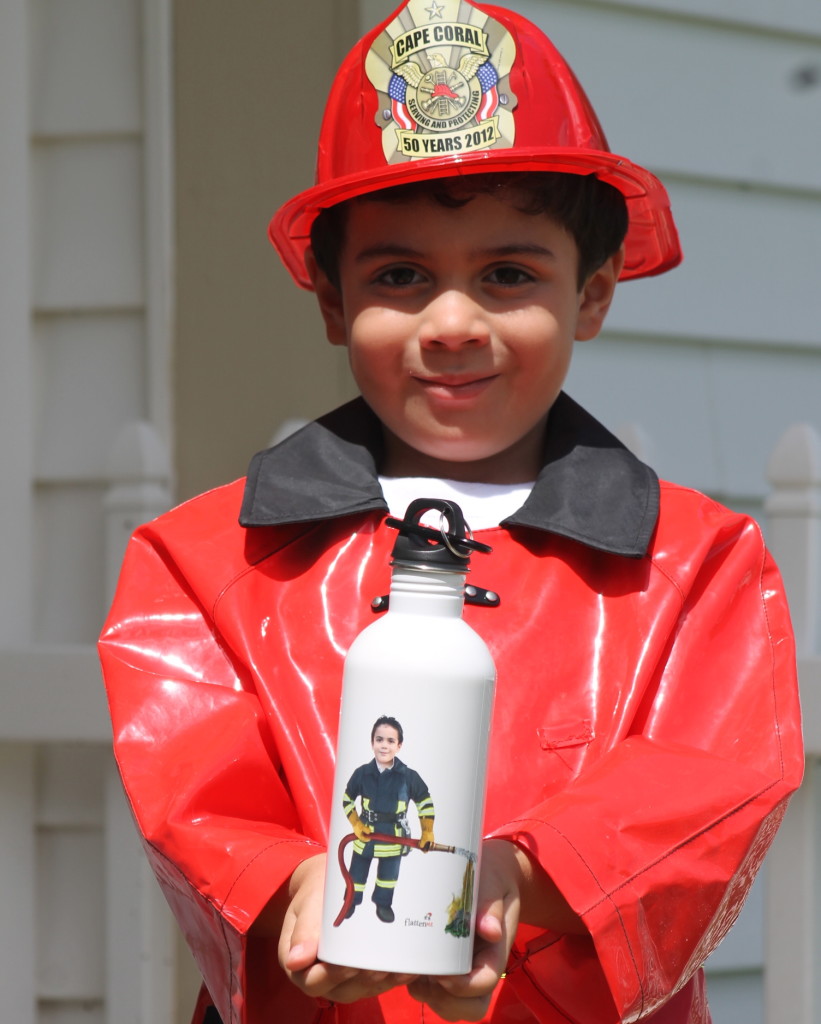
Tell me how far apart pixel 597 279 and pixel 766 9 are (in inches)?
69.3

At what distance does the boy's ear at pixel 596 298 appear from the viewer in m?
1.81

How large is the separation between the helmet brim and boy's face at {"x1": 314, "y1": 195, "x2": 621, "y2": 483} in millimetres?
51

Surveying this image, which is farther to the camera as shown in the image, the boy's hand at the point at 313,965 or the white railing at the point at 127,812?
the white railing at the point at 127,812

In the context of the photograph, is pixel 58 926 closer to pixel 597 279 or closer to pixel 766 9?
pixel 597 279

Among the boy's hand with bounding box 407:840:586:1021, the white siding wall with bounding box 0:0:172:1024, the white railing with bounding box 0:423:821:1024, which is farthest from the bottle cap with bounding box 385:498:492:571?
the white siding wall with bounding box 0:0:172:1024

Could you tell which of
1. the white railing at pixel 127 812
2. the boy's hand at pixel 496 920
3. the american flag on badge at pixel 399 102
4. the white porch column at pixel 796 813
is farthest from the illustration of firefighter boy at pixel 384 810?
the white porch column at pixel 796 813

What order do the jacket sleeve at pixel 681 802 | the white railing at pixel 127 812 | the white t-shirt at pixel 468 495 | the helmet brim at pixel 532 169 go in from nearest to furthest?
1. the jacket sleeve at pixel 681 802
2. the helmet brim at pixel 532 169
3. the white t-shirt at pixel 468 495
4. the white railing at pixel 127 812

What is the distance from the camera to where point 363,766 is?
46.4 inches

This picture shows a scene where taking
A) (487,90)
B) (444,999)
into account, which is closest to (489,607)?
(444,999)

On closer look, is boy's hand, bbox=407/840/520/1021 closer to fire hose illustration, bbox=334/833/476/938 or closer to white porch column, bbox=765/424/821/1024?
fire hose illustration, bbox=334/833/476/938

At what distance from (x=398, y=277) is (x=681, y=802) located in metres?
0.70

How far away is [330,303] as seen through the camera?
1.85 metres

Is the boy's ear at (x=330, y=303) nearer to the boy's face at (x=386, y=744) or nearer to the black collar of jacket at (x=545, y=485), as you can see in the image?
the black collar of jacket at (x=545, y=485)

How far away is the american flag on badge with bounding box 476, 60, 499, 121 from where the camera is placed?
158 centimetres
